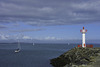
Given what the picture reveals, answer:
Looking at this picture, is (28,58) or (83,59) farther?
(28,58)

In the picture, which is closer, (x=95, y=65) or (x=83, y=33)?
(x=95, y=65)

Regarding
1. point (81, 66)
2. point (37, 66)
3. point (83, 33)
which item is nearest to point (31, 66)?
point (37, 66)

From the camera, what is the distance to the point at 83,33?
96.8ft

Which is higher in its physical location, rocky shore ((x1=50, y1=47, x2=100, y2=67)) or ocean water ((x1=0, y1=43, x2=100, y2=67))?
rocky shore ((x1=50, y1=47, x2=100, y2=67))

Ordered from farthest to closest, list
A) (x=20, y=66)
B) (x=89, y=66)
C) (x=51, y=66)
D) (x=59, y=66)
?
(x=20, y=66) → (x=51, y=66) → (x=59, y=66) → (x=89, y=66)

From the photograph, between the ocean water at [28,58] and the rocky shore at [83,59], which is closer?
the rocky shore at [83,59]

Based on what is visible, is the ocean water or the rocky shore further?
the ocean water

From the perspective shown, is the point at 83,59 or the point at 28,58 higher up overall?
the point at 83,59

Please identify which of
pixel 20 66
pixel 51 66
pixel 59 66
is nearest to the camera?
pixel 59 66

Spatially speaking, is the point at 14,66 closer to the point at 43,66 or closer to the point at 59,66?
the point at 43,66

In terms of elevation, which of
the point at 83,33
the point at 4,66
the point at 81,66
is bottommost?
the point at 4,66

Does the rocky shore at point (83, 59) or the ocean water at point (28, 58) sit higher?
the rocky shore at point (83, 59)

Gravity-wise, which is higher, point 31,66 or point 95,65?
point 95,65

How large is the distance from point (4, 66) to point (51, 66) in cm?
1030
